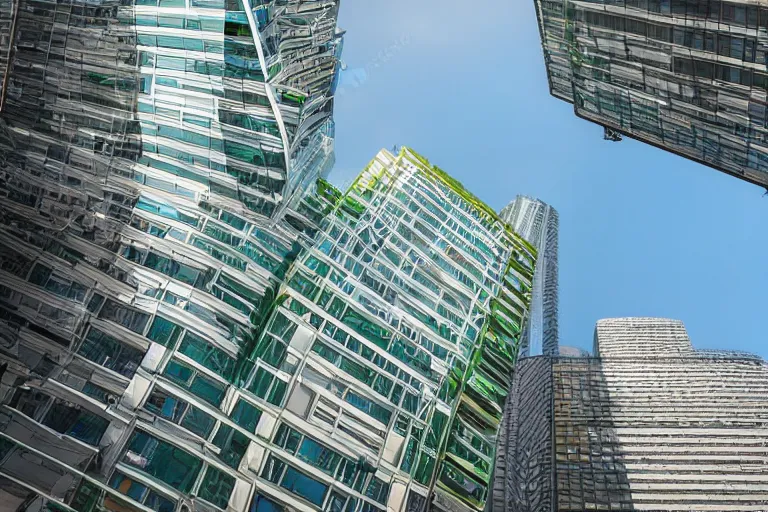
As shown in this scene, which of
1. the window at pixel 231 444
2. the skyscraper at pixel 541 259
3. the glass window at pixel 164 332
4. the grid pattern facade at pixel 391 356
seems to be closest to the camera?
the window at pixel 231 444

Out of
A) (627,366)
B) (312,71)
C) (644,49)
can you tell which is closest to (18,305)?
(312,71)

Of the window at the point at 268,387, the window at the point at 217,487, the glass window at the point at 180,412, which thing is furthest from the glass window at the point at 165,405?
the window at the point at 268,387

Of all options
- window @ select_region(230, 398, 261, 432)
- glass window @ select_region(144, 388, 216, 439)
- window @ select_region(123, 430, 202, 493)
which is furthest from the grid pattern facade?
window @ select_region(123, 430, 202, 493)

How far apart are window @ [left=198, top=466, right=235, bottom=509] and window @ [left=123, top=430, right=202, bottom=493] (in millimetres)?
413

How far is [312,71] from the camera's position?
35.0 meters

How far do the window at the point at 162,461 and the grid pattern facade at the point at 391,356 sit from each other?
2833mm

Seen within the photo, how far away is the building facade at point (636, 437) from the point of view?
183 feet

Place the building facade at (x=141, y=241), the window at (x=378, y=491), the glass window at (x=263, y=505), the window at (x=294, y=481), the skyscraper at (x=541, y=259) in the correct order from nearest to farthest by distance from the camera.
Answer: the building facade at (x=141, y=241), the glass window at (x=263, y=505), the window at (x=294, y=481), the window at (x=378, y=491), the skyscraper at (x=541, y=259)

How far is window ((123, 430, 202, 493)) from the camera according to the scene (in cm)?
1925

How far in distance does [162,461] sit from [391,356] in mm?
11983

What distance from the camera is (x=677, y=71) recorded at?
28641mm

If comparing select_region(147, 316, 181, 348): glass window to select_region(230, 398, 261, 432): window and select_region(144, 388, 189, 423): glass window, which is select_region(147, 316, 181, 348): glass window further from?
select_region(230, 398, 261, 432): window

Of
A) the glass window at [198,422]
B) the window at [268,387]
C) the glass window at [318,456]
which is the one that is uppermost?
the window at [268,387]

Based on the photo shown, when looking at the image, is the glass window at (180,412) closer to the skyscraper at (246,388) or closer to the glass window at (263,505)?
the skyscraper at (246,388)
